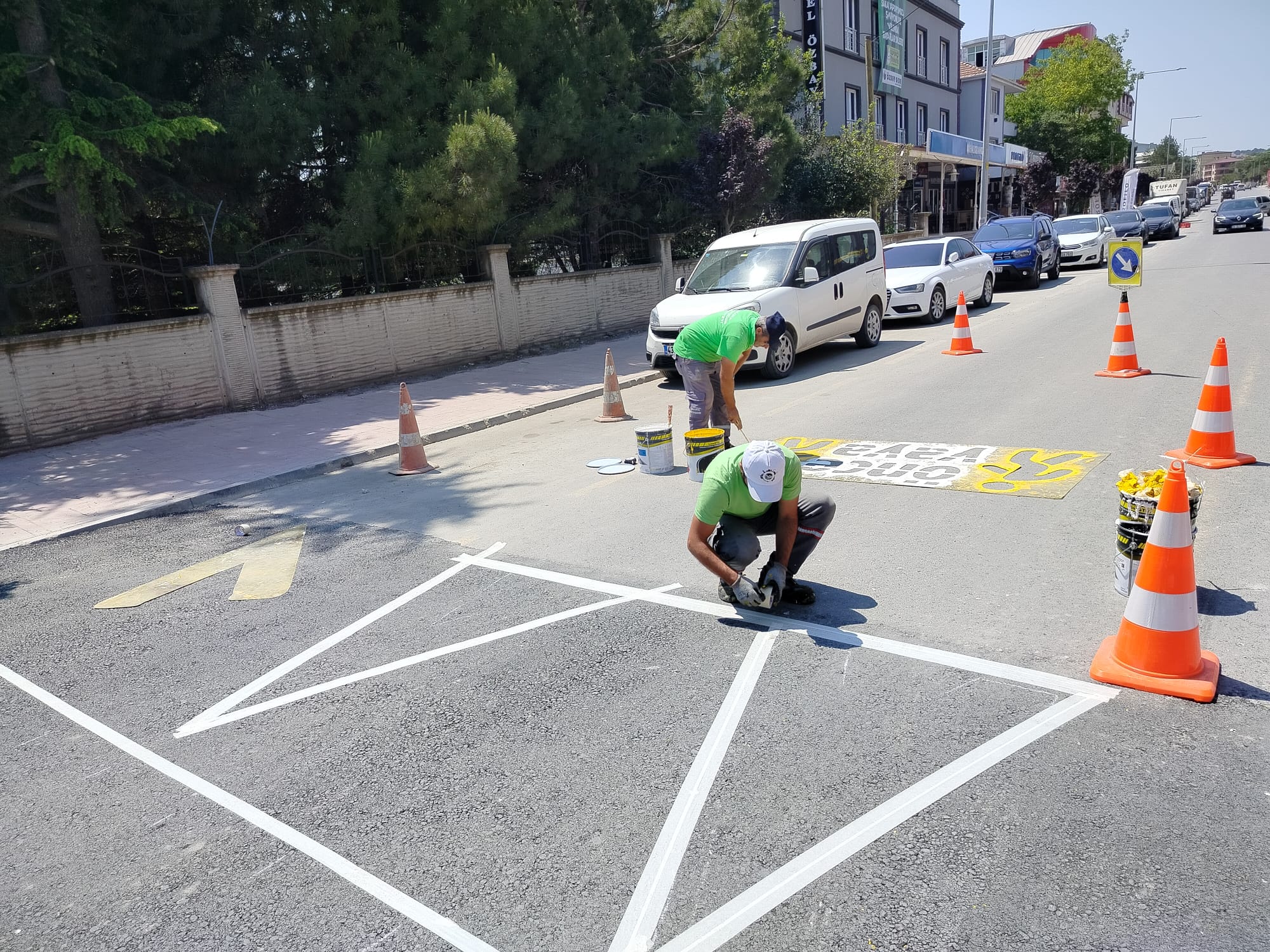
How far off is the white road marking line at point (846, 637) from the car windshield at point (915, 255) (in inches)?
563

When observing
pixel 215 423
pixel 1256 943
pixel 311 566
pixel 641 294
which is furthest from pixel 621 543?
pixel 641 294

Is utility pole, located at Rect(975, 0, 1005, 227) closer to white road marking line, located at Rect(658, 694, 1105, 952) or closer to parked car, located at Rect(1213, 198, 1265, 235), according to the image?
parked car, located at Rect(1213, 198, 1265, 235)

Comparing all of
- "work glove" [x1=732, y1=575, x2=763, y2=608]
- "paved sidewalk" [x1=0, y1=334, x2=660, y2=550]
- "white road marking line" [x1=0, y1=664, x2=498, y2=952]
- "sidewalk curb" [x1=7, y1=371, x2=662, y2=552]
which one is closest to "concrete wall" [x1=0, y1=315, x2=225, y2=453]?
"paved sidewalk" [x1=0, y1=334, x2=660, y2=550]

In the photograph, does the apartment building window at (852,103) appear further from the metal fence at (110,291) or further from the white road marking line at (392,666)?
the white road marking line at (392,666)

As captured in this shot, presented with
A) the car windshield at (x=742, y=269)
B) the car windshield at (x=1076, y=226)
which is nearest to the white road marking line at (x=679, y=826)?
the car windshield at (x=742, y=269)

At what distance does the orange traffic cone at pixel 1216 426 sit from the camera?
6.95 m

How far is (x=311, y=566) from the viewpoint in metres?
6.48

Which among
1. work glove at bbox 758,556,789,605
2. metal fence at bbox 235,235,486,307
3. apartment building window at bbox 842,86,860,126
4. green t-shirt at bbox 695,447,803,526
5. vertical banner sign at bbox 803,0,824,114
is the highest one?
vertical banner sign at bbox 803,0,824,114

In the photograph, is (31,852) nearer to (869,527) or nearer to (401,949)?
(401,949)

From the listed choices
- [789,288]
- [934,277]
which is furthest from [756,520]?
[934,277]

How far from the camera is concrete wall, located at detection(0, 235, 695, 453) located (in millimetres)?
10844

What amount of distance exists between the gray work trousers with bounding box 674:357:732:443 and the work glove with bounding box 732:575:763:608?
308cm

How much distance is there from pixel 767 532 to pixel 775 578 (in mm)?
305

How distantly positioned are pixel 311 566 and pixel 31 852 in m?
3.13
